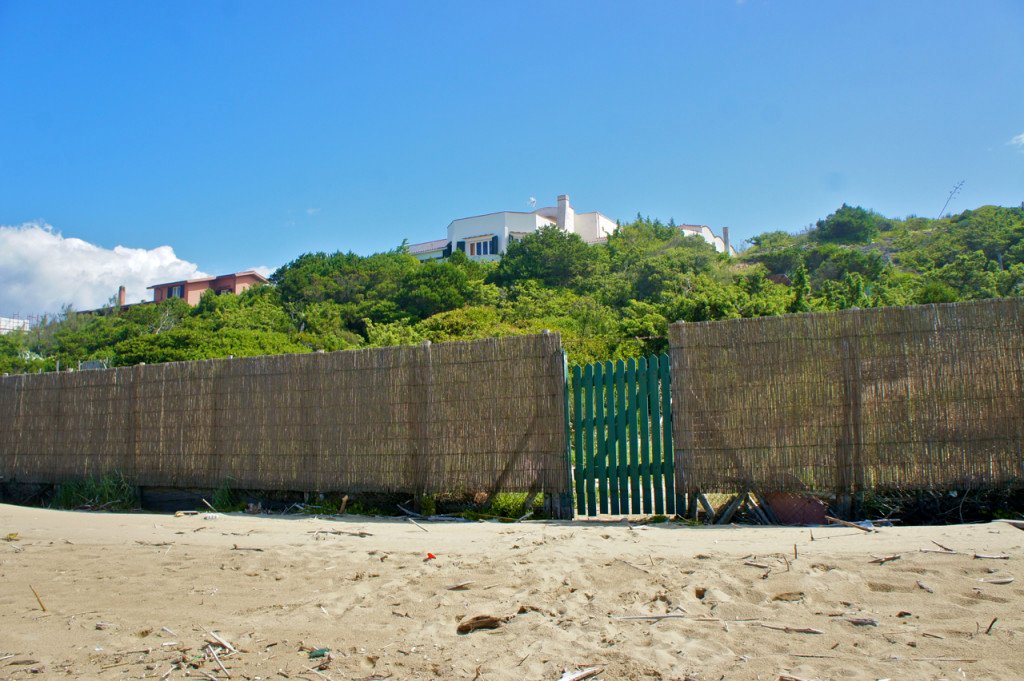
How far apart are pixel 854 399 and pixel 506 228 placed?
50109 mm

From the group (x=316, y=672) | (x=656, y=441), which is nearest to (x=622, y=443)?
(x=656, y=441)

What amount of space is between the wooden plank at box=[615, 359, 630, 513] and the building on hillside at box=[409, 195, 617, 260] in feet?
152

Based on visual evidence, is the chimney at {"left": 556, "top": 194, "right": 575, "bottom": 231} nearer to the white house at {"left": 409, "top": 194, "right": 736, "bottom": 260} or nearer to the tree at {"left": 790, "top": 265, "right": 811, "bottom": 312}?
the white house at {"left": 409, "top": 194, "right": 736, "bottom": 260}

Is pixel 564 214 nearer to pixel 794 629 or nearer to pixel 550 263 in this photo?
pixel 550 263

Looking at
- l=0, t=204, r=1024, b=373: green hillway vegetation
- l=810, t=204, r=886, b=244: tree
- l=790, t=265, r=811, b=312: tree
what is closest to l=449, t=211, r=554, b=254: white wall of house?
l=0, t=204, r=1024, b=373: green hillway vegetation

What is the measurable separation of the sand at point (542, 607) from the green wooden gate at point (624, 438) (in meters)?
0.93

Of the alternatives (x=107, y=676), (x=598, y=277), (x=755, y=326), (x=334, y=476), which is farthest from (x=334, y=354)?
(x=598, y=277)

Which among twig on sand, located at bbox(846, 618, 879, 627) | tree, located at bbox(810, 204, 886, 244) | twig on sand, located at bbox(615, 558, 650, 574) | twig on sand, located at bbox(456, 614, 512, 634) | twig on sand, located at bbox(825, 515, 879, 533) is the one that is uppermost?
tree, located at bbox(810, 204, 886, 244)

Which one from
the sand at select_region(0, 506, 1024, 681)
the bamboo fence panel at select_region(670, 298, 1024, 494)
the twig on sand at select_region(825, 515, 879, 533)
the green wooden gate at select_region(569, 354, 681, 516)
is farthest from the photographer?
the green wooden gate at select_region(569, 354, 681, 516)

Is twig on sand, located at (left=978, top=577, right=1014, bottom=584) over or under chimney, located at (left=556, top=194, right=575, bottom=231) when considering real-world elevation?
under

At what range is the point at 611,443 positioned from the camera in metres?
7.03

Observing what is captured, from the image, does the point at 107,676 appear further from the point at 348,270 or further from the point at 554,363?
the point at 348,270

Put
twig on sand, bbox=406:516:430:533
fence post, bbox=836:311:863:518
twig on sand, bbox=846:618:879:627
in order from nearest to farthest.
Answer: twig on sand, bbox=846:618:879:627 < fence post, bbox=836:311:863:518 < twig on sand, bbox=406:516:430:533

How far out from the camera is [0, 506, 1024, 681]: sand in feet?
10.8
